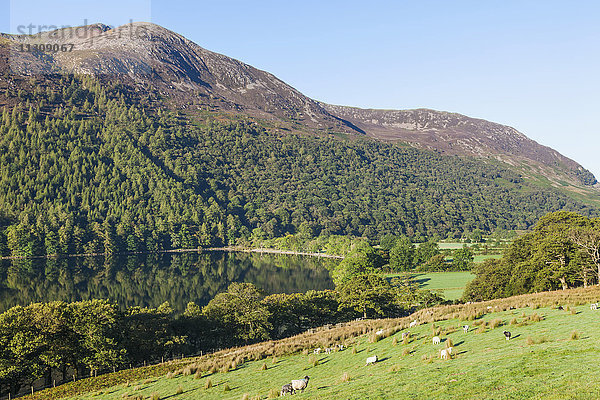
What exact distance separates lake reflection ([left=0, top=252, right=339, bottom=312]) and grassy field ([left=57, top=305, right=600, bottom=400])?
62.6 metres

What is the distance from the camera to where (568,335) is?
1991 centimetres

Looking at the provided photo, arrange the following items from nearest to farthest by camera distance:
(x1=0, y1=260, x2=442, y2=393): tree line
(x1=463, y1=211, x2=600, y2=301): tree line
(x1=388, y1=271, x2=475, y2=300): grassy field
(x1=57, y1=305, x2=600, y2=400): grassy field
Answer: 1. (x1=57, y1=305, x2=600, y2=400): grassy field
2. (x1=0, y1=260, x2=442, y2=393): tree line
3. (x1=463, y1=211, x2=600, y2=301): tree line
4. (x1=388, y1=271, x2=475, y2=300): grassy field

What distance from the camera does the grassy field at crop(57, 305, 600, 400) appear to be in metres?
13.9

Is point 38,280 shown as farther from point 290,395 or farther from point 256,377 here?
point 290,395

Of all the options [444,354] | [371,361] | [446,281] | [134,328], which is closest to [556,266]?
[371,361]

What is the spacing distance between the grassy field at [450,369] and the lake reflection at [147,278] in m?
62.6

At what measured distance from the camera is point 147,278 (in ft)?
413

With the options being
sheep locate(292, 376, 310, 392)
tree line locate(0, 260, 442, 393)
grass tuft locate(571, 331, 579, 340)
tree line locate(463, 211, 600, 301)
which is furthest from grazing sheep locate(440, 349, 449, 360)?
tree line locate(463, 211, 600, 301)

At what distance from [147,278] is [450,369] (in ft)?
399

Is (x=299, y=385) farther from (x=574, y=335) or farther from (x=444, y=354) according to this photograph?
(x=574, y=335)

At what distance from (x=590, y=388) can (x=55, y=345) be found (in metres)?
47.1

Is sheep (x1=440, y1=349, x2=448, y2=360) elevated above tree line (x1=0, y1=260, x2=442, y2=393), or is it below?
above

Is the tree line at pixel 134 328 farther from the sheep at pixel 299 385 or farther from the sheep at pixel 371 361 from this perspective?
the sheep at pixel 371 361

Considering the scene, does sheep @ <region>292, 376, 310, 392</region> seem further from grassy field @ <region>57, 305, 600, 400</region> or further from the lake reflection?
the lake reflection
